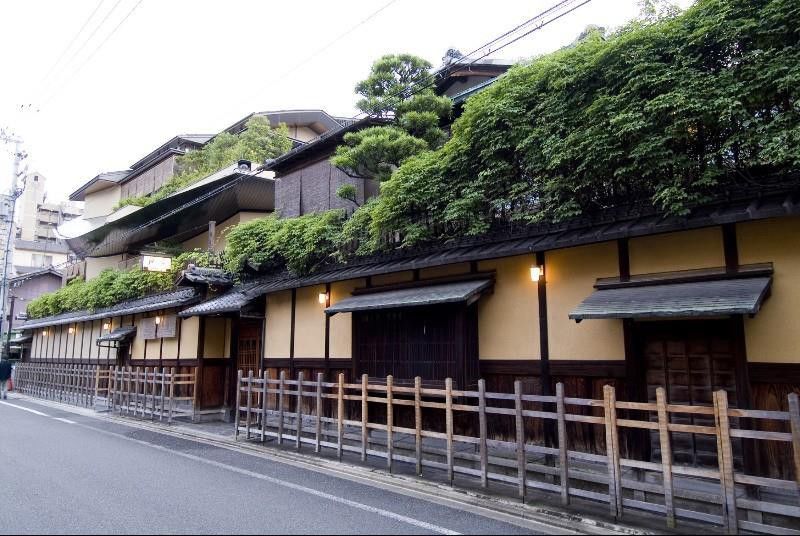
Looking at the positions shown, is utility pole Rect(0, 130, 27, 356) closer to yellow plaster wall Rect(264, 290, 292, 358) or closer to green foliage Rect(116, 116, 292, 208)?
green foliage Rect(116, 116, 292, 208)

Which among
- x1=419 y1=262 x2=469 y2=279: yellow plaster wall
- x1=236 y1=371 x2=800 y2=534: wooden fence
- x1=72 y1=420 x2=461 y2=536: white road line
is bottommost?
x1=72 y1=420 x2=461 y2=536: white road line

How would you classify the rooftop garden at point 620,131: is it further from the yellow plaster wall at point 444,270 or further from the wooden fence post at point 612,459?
the wooden fence post at point 612,459

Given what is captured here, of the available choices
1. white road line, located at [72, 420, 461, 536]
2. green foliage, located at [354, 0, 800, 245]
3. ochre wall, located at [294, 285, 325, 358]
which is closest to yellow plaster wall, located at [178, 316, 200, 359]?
ochre wall, located at [294, 285, 325, 358]

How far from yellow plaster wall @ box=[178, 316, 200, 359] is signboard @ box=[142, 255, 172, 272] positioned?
2.53 meters

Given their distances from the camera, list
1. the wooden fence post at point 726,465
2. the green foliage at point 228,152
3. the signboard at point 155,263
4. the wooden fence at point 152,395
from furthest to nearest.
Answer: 1. the green foliage at point 228,152
2. the signboard at point 155,263
3. the wooden fence at point 152,395
4. the wooden fence post at point 726,465

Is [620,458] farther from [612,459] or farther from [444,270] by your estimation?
[444,270]

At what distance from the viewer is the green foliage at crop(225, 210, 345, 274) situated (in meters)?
14.2

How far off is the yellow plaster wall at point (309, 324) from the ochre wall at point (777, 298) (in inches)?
404

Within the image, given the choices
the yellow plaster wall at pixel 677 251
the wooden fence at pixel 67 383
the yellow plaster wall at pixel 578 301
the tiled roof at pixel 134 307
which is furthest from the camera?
the wooden fence at pixel 67 383

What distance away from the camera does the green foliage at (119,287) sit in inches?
874

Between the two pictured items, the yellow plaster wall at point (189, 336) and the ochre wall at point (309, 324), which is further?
the yellow plaster wall at point (189, 336)

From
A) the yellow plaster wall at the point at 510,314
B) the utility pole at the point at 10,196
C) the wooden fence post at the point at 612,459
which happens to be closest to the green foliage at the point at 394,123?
the yellow plaster wall at the point at 510,314

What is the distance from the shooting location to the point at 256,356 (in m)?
17.3

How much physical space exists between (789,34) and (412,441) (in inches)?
386
